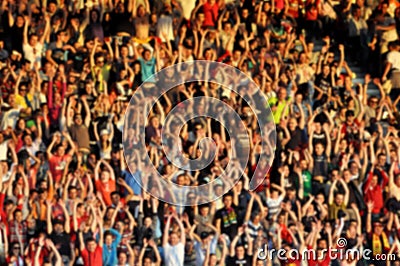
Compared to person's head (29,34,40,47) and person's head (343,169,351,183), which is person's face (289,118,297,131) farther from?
person's head (29,34,40,47)

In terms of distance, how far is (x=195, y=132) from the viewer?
2430cm

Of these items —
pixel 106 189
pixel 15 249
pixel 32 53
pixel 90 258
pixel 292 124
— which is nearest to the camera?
pixel 15 249

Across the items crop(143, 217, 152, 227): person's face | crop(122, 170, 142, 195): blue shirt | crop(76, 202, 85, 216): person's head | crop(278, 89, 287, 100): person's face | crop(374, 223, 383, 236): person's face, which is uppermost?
crop(278, 89, 287, 100): person's face

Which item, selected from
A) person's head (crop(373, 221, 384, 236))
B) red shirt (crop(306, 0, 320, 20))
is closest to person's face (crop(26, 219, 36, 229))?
person's head (crop(373, 221, 384, 236))

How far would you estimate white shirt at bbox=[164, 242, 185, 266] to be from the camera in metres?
23.2

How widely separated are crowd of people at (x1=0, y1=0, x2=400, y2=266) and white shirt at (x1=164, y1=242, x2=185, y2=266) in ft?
0.04

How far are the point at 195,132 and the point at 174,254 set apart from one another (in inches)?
76.2

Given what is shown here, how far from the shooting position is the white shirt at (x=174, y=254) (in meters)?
23.2

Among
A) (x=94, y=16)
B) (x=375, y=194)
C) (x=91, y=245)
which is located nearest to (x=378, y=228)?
(x=375, y=194)

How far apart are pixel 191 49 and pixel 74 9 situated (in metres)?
1.82

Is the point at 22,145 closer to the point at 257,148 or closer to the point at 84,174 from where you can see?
the point at 84,174

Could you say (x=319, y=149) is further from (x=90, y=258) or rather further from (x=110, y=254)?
(x=90, y=258)

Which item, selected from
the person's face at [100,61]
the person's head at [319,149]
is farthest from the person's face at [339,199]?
the person's face at [100,61]

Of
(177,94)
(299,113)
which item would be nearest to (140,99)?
(177,94)
